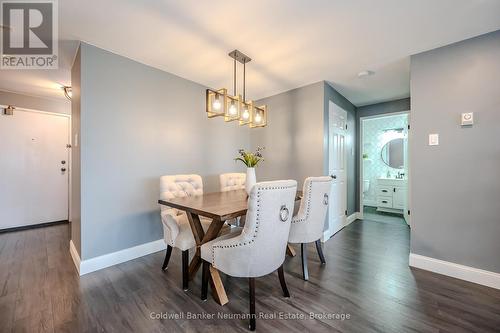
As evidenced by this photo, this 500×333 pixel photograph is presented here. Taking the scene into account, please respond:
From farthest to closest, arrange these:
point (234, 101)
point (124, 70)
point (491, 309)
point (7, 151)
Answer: point (7, 151) < point (124, 70) < point (234, 101) < point (491, 309)

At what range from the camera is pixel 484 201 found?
2.00 metres

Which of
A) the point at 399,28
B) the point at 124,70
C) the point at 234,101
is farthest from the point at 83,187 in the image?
the point at 399,28

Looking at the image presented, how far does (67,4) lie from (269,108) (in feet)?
9.34

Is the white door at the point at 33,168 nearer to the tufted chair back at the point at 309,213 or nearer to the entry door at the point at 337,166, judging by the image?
the tufted chair back at the point at 309,213

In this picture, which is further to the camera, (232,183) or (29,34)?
(232,183)

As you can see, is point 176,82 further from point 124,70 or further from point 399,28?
point 399,28

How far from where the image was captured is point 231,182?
3012 mm

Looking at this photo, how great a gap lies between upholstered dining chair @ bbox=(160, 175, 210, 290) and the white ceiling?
1463mm

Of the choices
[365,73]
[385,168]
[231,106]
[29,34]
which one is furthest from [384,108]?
[29,34]

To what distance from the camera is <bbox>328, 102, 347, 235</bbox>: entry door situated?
3340 mm

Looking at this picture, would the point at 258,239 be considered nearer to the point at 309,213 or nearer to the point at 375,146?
the point at 309,213

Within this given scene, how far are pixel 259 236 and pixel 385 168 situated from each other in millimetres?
5227

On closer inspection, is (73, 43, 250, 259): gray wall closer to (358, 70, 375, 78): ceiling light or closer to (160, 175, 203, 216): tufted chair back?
(160, 175, 203, 216): tufted chair back

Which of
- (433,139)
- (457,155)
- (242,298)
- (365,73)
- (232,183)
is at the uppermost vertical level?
(365,73)
